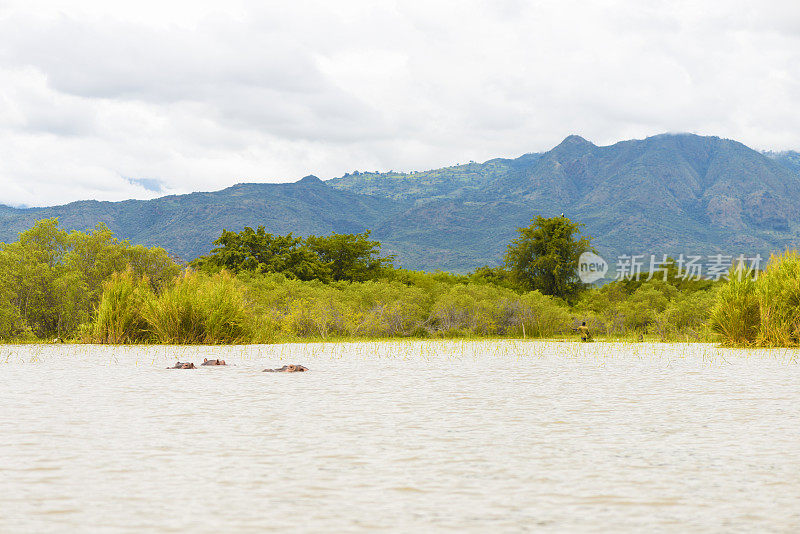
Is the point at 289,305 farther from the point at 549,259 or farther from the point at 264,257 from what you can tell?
the point at 549,259

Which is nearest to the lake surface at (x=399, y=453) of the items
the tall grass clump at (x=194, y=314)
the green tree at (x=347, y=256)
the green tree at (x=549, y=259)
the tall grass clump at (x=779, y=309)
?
the tall grass clump at (x=779, y=309)

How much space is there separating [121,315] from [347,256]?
2884cm

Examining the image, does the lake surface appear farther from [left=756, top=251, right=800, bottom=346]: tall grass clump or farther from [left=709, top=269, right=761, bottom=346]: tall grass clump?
[left=709, top=269, right=761, bottom=346]: tall grass clump

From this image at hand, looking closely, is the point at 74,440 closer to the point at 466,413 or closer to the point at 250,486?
the point at 250,486

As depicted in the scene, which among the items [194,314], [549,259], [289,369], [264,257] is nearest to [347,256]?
[264,257]

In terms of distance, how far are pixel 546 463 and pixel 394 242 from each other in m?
187

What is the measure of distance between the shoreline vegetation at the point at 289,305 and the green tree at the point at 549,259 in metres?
0.13

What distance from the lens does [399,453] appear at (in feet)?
15.9

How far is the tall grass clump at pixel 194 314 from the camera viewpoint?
16.6 metres

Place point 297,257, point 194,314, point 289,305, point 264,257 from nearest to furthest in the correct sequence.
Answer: point 194,314 < point 289,305 < point 264,257 < point 297,257

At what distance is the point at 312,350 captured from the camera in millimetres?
15477

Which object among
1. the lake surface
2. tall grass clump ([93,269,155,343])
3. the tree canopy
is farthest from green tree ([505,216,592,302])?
the lake surface

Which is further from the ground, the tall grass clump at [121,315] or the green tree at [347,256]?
the green tree at [347,256]

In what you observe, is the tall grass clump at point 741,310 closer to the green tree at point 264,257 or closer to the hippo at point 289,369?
the hippo at point 289,369
